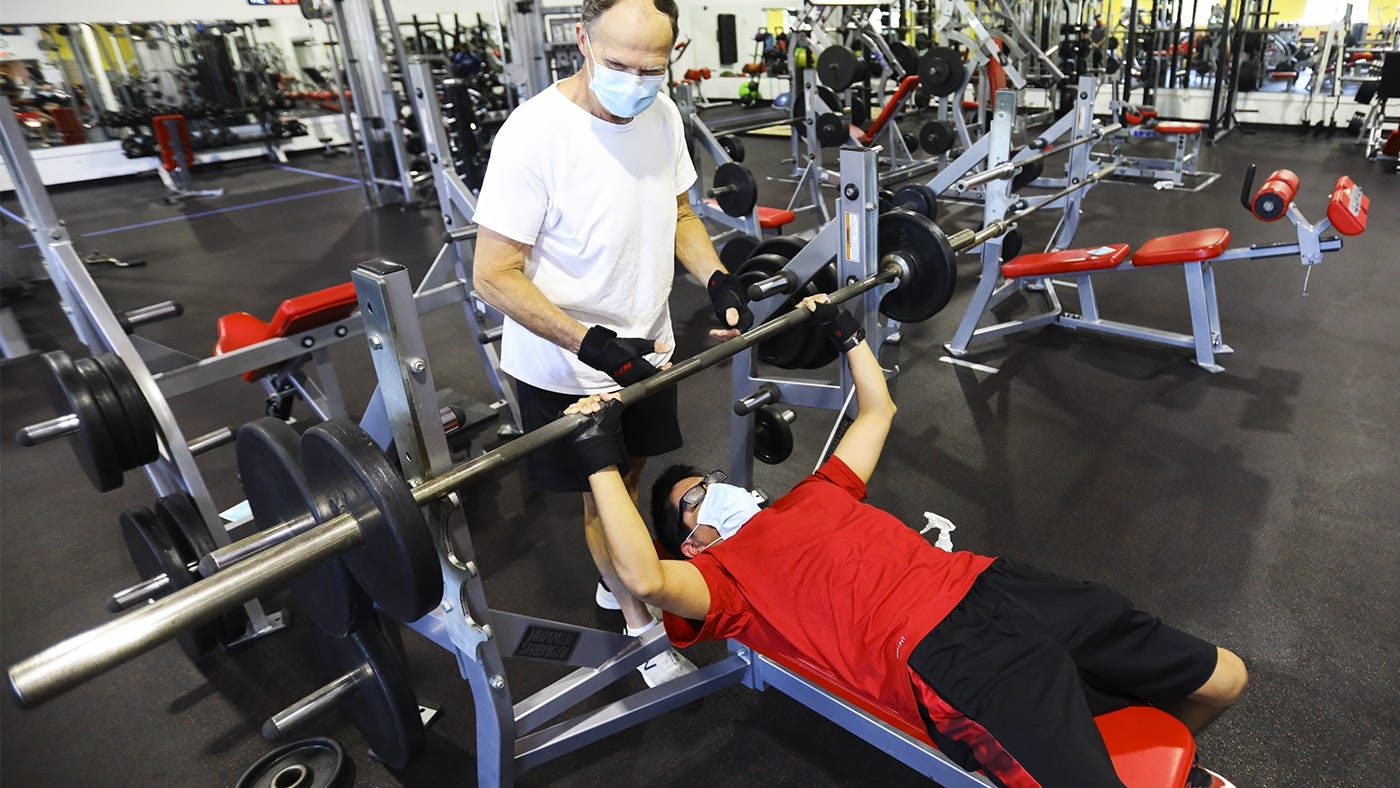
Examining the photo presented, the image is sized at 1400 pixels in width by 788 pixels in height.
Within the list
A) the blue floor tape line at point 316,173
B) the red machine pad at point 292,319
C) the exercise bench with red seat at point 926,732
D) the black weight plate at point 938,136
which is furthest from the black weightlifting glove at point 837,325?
the blue floor tape line at point 316,173

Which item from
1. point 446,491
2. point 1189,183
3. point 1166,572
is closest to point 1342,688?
point 1166,572

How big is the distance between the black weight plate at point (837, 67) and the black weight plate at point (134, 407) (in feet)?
16.7

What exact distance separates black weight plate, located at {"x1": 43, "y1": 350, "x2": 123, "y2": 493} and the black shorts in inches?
33.3

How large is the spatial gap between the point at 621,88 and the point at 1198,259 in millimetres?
2486

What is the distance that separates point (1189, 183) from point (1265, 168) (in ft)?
2.88

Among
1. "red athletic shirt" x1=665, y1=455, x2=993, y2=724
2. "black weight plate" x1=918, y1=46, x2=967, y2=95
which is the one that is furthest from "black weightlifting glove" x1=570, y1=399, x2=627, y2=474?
"black weight plate" x1=918, y1=46, x2=967, y2=95

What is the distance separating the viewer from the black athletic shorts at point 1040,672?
41.0 inches

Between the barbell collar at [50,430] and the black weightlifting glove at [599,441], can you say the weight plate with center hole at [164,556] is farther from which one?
the black weightlifting glove at [599,441]

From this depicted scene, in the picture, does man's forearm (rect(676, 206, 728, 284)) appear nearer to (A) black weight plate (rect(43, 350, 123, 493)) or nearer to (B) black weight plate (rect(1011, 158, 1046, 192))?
(A) black weight plate (rect(43, 350, 123, 493))

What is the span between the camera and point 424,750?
5.30 ft

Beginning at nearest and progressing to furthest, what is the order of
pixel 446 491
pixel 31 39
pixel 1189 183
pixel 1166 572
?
pixel 446 491 < pixel 1166 572 < pixel 1189 183 < pixel 31 39

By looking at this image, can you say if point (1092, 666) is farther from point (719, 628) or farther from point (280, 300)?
point (280, 300)

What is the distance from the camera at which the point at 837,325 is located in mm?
1574

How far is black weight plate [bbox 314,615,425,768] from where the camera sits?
1.42 metres
